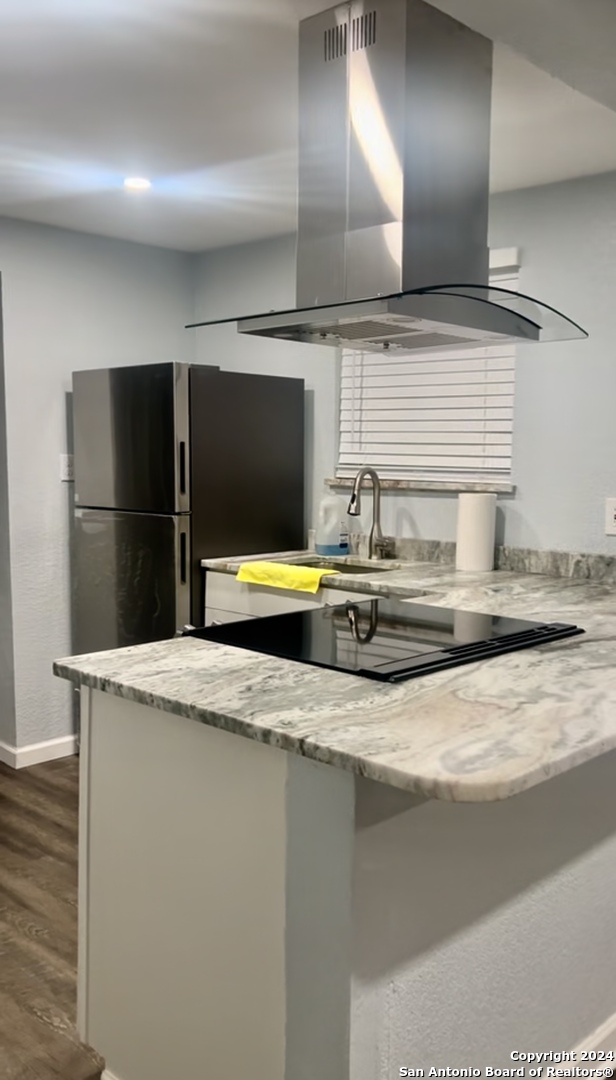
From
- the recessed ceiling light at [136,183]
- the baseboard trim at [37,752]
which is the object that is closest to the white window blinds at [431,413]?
the recessed ceiling light at [136,183]

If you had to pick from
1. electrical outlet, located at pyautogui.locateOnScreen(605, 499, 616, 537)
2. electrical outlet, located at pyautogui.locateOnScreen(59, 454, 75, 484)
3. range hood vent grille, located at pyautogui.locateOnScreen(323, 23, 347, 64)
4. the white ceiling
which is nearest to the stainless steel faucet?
electrical outlet, located at pyautogui.locateOnScreen(605, 499, 616, 537)

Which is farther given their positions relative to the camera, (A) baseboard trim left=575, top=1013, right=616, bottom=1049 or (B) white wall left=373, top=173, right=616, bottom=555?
(B) white wall left=373, top=173, right=616, bottom=555

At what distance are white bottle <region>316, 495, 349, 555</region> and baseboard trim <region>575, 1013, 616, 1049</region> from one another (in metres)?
1.98

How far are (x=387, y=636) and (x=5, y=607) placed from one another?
2.27 metres

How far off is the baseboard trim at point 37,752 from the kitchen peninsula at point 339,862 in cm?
201

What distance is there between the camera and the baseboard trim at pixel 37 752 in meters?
3.71

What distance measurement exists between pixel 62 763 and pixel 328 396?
6.35 feet

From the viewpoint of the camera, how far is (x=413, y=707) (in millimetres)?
1407

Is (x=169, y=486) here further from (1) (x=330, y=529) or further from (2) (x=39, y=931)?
(2) (x=39, y=931)

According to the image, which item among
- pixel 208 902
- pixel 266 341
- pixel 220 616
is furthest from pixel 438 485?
pixel 208 902

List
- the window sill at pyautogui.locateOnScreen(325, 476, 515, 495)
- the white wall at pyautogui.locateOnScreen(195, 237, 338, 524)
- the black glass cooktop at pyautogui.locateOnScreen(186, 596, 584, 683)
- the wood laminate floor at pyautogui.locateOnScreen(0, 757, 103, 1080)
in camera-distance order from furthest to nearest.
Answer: the white wall at pyautogui.locateOnScreen(195, 237, 338, 524)
the window sill at pyautogui.locateOnScreen(325, 476, 515, 495)
the wood laminate floor at pyautogui.locateOnScreen(0, 757, 103, 1080)
the black glass cooktop at pyautogui.locateOnScreen(186, 596, 584, 683)

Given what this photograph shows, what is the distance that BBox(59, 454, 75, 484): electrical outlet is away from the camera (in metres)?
3.79

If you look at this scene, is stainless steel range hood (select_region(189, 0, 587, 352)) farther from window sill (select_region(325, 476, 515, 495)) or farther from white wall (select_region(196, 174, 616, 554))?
window sill (select_region(325, 476, 515, 495))

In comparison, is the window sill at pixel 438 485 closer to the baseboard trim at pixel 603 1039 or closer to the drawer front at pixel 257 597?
the drawer front at pixel 257 597
